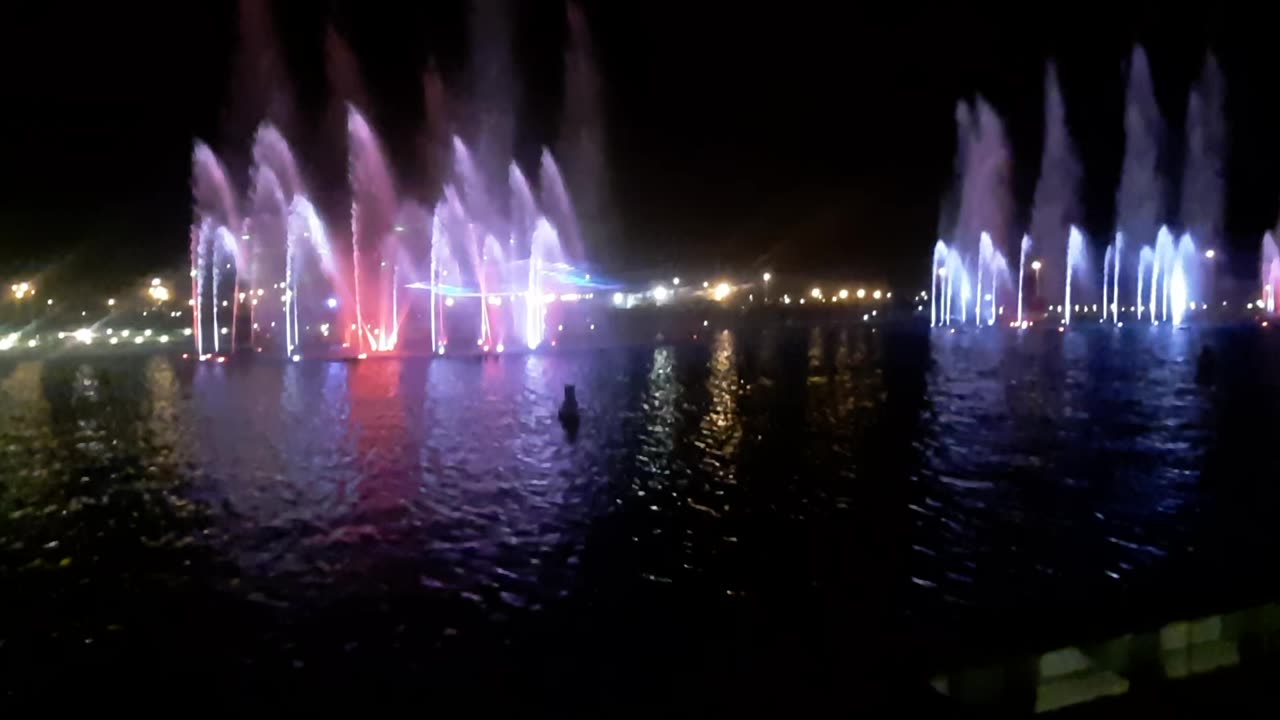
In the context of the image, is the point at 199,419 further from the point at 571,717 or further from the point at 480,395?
the point at 571,717

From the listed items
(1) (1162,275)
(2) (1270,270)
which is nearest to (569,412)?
(1) (1162,275)

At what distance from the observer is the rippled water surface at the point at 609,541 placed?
8461mm

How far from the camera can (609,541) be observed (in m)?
11.9

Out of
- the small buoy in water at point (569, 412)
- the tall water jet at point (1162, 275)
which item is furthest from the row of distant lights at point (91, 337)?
the tall water jet at point (1162, 275)

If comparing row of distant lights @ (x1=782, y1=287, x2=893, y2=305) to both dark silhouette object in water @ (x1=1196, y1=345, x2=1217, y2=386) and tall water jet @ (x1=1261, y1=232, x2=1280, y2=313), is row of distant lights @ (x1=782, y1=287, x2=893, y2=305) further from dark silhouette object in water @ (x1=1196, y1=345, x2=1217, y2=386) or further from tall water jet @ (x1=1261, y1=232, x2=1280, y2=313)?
dark silhouette object in water @ (x1=1196, y1=345, x2=1217, y2=386)

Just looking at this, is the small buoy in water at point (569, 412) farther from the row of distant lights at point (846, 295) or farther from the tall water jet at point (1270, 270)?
the row of distant lights at point (846, 295)

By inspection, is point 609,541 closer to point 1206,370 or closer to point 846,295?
point 1206,370

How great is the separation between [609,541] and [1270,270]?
252 feet

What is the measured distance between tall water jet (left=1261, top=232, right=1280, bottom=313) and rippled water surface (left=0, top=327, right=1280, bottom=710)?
192 feet

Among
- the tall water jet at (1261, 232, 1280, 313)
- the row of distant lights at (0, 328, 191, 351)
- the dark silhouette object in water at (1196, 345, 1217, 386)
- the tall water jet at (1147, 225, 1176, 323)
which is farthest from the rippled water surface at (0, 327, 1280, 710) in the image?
the tall water jet at (1261, 232, 1280, 313)

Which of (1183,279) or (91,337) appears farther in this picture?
(1183,279)

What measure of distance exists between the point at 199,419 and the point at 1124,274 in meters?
70.1

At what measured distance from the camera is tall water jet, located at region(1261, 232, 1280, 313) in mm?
72875

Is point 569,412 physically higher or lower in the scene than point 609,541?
higher
